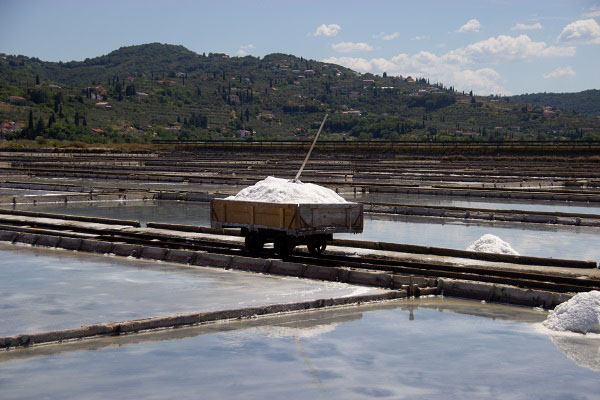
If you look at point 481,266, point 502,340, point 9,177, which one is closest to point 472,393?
point 502,340

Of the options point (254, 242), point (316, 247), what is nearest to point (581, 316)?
point (316, 247)

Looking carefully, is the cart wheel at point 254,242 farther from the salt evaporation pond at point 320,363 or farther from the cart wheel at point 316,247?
the salt evaporation pond at point 320,363

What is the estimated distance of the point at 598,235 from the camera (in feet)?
92.6

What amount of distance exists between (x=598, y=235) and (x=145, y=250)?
14877mm

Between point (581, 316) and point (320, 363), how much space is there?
4.77 metres

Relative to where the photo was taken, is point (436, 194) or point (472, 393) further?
point (436, 194)

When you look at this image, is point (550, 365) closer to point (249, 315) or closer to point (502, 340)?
point (502, 340)

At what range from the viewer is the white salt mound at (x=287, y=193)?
812 inches

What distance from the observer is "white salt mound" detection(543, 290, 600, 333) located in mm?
13852

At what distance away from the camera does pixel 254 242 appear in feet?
Result: 70.3

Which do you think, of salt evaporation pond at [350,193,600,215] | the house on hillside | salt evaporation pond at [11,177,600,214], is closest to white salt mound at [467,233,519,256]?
salt evaporation pond at [350,193,600,215]

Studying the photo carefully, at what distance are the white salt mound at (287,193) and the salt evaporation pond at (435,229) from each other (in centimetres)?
512

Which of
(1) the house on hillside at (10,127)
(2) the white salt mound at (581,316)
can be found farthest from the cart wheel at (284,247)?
(1) the house on hillside at (10,127)

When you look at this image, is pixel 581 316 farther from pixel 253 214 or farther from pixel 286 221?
pixel 253 214
